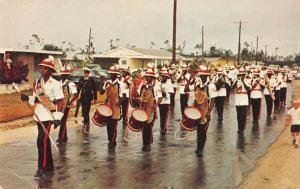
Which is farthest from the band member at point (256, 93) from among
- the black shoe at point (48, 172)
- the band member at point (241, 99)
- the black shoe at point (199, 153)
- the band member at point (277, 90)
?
the black shoe at point (48, 172)

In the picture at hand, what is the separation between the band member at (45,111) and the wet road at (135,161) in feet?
0.86

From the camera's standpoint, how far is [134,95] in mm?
14008

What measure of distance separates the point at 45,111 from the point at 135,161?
7.08 ft

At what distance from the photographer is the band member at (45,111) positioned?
340 inches

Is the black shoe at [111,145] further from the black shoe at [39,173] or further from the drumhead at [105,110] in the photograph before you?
the black shoe at [39,173]

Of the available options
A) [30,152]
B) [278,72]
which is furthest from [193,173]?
[278,72]

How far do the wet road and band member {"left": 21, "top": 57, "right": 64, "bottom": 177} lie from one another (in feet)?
0.86

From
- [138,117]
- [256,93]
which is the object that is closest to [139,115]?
[138,117]

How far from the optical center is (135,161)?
985cm

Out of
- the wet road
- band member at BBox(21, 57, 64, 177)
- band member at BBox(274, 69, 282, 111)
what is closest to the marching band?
band member at BBox(21, 57, 64, 177)

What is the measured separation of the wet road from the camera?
8.10 metres

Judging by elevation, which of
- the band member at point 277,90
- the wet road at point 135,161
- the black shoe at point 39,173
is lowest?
the wet road at point 135,161

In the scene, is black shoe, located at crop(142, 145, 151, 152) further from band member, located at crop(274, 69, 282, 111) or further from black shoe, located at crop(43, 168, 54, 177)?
band member, located at crop(274, 69, 282, 111)

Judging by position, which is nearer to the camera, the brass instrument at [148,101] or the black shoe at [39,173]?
the black shoe at [39,173]
